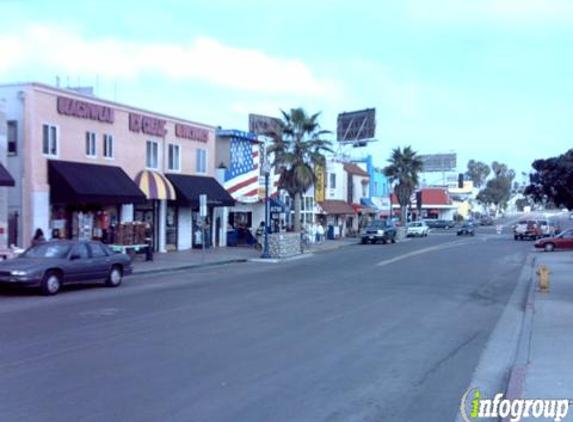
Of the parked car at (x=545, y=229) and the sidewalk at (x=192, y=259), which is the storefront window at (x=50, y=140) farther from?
the parked car at (x=545, y=229)

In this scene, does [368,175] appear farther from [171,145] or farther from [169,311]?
[169,311]

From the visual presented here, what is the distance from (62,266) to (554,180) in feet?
116

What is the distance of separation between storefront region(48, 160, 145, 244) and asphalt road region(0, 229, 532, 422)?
798cm

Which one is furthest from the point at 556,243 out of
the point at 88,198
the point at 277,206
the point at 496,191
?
the point at 496,191

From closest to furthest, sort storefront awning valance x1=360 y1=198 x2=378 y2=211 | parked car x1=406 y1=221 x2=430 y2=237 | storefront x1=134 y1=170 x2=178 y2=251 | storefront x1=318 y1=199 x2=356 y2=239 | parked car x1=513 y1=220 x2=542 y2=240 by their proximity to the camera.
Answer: storefront x1=134 y1=170 x2=178 y2=251 → storefront x1=318 y1=199 x2=356 y2=239 → parked car x1=513 y1=220 x2=542 y2=240 → parked car x1=406 y1=221 x2=430 y2=237 → storefront awning valance x1=360 y1=198 x2=378 y2=211

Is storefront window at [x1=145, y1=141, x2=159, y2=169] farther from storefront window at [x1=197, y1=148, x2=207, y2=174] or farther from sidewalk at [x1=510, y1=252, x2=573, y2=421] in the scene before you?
sidewalk at [x1=510, y1=252, x2=573, y2=421]

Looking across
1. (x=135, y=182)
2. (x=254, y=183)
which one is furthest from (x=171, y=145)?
(x=254, y=183)

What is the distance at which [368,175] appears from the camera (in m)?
70.4

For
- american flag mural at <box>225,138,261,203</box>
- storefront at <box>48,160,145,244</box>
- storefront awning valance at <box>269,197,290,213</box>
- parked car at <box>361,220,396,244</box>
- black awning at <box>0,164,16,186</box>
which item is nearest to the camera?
black awning at <box>0,164,16,186</box>

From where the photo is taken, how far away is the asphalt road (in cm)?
723

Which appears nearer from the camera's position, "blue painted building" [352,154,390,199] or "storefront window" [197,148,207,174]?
"storefront window" [197,148,207,174]

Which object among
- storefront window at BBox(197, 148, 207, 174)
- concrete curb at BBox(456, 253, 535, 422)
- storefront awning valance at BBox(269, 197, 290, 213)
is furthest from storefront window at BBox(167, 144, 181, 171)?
concrete curb at BBox(456, 253, 535, 422)

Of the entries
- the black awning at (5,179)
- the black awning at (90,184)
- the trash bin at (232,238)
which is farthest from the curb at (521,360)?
the trash bin at (232,238)

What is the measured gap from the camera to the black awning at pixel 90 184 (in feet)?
86.2
